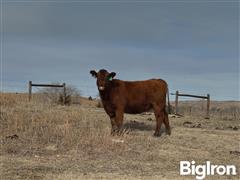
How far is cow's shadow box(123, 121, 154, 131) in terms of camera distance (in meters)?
18.8

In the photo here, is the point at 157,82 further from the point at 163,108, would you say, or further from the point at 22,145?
the point at 22,145

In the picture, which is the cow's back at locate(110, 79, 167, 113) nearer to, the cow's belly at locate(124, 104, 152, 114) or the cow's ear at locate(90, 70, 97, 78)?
the cow's belly at locate(124, 104, 152, 114)

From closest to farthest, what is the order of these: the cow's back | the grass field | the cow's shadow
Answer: the grass field, the cow's back, the cow's shadow

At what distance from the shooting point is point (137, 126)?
19359mm

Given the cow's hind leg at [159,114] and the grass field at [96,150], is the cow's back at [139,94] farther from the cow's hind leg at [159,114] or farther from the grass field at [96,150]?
the grass field at [96,150]

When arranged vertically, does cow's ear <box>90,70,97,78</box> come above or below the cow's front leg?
above

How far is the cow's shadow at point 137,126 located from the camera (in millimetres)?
18797

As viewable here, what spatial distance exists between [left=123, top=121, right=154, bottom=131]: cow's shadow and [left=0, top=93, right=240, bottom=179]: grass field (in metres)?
0.04

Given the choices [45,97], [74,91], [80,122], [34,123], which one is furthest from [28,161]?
[74,91]

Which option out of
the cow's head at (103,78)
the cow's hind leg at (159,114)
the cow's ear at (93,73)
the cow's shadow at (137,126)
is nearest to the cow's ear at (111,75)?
the cow's head at (103,78)

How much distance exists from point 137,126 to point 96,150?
20.0ft

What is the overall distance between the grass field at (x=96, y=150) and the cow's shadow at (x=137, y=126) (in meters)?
0.04

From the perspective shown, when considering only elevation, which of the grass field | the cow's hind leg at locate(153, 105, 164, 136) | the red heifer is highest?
the red heifer

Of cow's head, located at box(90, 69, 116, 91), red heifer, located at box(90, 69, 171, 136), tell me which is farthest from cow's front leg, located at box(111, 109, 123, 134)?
cow's head, located at box(90, 69, 116, 91)
